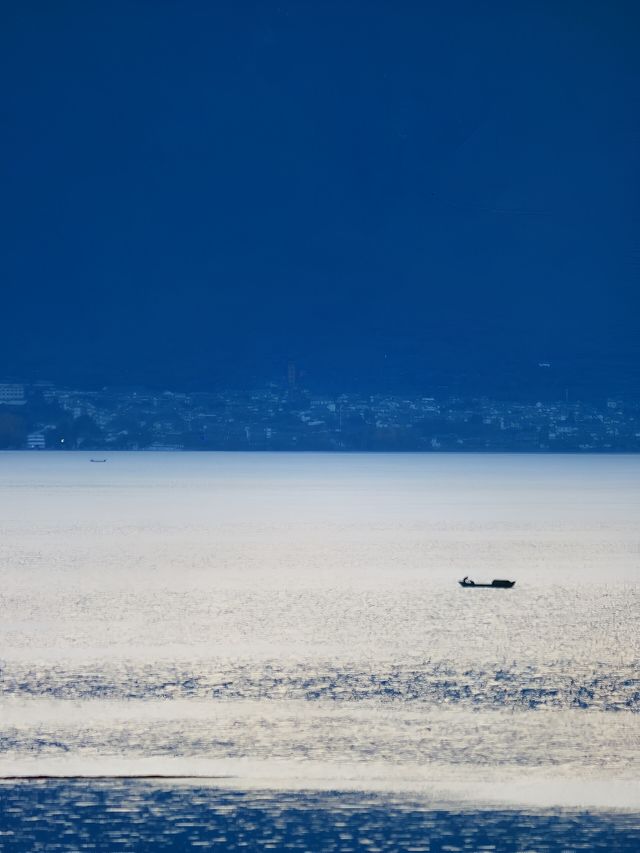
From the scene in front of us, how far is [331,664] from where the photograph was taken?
2847 cm

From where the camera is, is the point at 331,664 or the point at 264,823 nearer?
the point at 264,823

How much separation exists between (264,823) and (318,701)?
25.9 feet

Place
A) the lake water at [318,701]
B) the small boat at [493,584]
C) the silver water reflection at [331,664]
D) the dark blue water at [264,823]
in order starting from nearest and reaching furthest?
1. the dark blue water at [264,823]
2. the lake water at [318,701]
3. the silver water reflection at [331,664]
4. the small boat at [493,584]

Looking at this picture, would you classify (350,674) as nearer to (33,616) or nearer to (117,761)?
(117,761)

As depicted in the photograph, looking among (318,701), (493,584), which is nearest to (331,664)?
(318,701)

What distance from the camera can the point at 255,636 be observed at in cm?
3319

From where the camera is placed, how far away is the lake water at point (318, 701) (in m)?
16.0

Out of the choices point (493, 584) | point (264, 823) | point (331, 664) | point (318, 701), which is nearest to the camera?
point (264, 823)

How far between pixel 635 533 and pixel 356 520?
21.2 meters

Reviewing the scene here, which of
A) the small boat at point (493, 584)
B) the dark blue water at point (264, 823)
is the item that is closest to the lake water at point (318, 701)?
the dark blue water at point (264, 823)

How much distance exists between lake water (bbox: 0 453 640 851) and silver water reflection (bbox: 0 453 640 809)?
0.25ft

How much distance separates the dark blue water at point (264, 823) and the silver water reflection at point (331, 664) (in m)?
0.74

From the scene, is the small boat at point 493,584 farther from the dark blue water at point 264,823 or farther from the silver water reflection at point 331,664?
the dark blue water at point 264,823

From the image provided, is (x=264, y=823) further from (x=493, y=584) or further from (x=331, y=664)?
(x=493, y=584)
